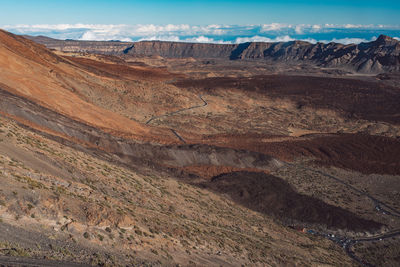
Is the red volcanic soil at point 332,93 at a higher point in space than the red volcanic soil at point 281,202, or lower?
higher

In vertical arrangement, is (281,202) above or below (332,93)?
below

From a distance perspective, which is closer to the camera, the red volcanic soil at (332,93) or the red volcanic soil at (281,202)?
the red volcanic soil at (281,202)

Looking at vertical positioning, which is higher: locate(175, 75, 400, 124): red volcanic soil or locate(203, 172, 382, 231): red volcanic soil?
locate(175, 75, 400, 124): red volcanic soil

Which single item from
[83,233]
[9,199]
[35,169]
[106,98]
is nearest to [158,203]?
[35,169]

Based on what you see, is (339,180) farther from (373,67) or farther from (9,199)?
(373,67)

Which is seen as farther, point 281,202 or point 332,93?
point 332,93
